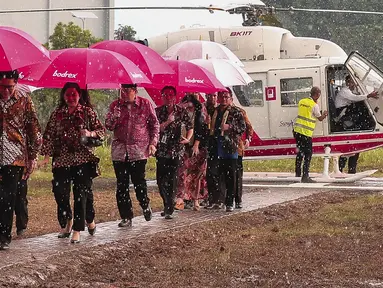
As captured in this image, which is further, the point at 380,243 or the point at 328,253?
the point at 380,243

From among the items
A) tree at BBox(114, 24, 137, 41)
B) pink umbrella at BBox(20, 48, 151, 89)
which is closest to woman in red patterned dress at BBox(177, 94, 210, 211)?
pink umbrella at BBox(20, 48, 151, 89)

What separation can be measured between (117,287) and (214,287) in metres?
0.78

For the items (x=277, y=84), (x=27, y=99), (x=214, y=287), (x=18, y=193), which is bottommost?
(x=214, y=287)

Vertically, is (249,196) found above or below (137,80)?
below

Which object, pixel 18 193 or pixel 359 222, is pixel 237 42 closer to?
pixel 359 222

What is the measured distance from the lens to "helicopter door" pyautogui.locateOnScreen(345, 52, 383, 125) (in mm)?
18516

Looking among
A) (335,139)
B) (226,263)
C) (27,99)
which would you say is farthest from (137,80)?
(335,139)

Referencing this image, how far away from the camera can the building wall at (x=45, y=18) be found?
36375 mm

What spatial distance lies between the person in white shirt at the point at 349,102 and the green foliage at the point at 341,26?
2857cm

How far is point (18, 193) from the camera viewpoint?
10.6m

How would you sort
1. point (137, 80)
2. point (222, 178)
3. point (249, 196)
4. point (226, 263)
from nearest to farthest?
point (226, 263) < point (137, 80) < point (222, 178) < point (249, 196)

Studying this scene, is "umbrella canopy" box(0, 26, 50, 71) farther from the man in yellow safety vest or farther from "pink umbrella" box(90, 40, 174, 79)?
the man in yellow safety vest

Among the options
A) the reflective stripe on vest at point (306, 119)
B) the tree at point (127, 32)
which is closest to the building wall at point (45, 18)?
the tree at point (127, 32)

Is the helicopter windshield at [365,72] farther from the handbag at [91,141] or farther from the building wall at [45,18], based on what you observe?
the building wall at [45,18]
